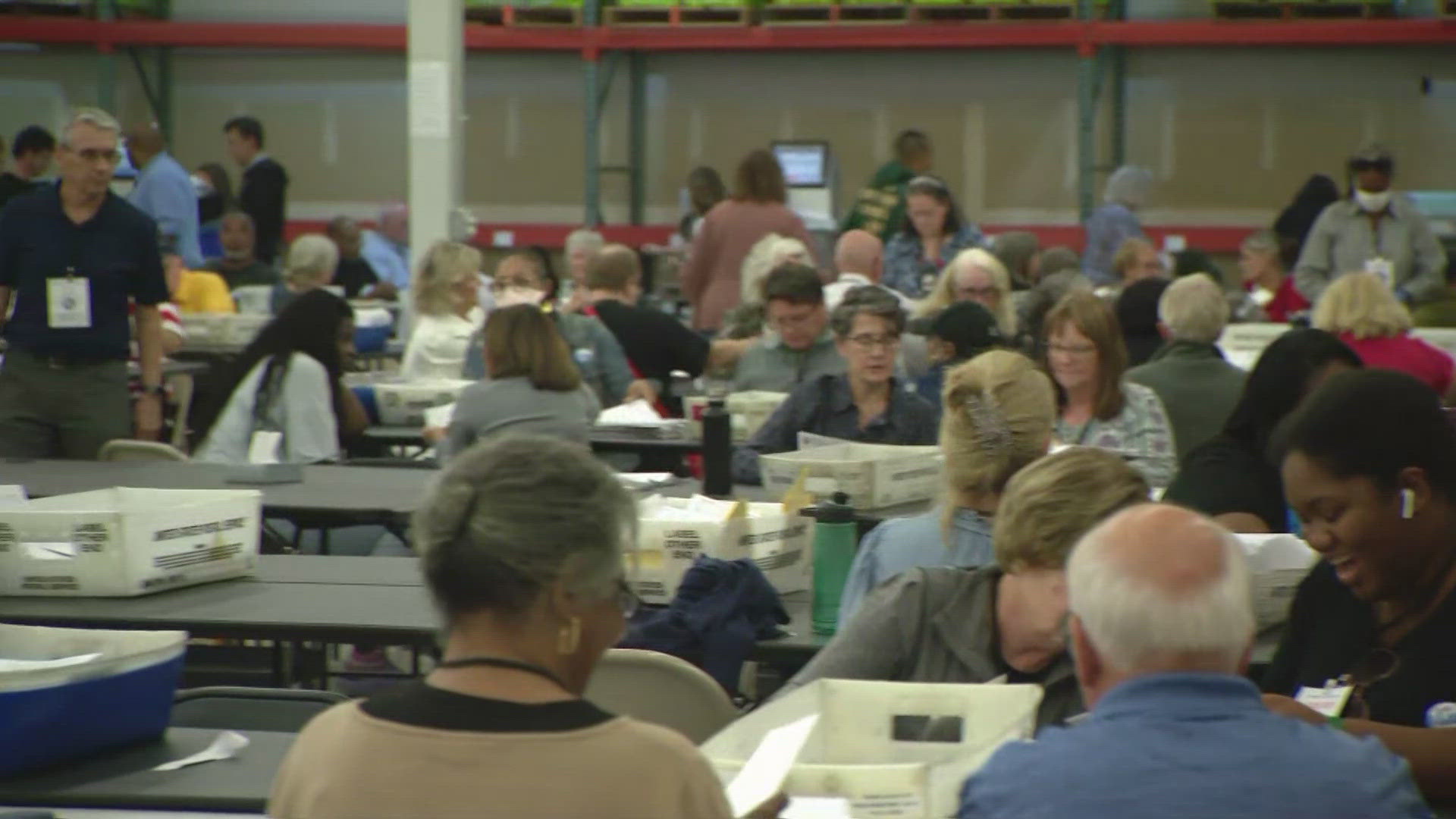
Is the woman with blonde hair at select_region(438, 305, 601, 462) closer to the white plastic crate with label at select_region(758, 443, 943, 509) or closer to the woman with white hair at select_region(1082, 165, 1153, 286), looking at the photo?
the white plastic crate with label at select_region(758, 443, 943, 509)

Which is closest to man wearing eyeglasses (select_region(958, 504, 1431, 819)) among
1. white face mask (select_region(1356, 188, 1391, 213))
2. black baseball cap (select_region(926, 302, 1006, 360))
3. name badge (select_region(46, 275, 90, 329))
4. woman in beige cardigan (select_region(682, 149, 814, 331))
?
black baseball cap (select_region(926, 302, 1006, 360))

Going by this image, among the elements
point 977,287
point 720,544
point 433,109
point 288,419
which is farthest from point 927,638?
point 433,109

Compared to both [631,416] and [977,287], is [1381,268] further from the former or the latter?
[631,416]

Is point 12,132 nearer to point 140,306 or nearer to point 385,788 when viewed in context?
point 140,306

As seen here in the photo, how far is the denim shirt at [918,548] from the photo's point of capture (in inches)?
138

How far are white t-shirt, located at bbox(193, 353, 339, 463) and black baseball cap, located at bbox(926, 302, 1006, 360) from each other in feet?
→ 6.36

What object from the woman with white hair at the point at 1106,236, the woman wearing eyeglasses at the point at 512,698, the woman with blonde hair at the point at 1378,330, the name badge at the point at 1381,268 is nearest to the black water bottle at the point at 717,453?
the woman with blonde hair at the point at 1378,330

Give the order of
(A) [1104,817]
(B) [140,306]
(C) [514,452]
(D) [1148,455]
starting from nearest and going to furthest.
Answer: (A) [1104,817]
(C) [514,452]
(D) [1148,455]
(B) [140,306]

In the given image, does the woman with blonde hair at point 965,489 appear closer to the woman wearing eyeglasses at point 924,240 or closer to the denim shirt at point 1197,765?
the denim shirt at point 1197,765

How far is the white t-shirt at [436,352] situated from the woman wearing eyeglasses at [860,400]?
2483mm

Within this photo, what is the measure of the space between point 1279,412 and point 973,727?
2.02m

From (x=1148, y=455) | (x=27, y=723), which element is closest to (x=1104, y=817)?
(x=27, y=723)

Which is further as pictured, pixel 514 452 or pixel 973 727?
pixel 973 727

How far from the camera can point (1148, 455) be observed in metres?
5.54
